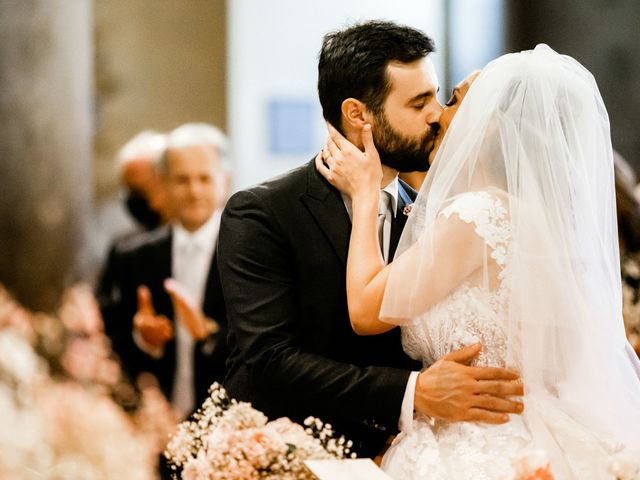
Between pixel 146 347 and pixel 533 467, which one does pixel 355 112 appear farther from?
pixel 146 347

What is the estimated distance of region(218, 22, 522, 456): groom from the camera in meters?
1.95

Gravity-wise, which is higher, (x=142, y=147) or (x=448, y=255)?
(x=448, y=255)

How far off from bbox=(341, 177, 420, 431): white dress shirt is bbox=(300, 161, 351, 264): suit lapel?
0.09 feet

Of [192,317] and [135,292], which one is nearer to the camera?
[192,317]

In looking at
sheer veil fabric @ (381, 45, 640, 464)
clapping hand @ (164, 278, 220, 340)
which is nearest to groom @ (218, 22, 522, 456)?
sheer veil fabric @ (381, 45, 640, 464)

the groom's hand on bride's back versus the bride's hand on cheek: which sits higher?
the bride's hand on cheek

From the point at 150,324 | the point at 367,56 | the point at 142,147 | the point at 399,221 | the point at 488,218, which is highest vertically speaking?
the point at 367,56

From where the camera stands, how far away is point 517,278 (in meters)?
1.90

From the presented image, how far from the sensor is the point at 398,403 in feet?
6.40

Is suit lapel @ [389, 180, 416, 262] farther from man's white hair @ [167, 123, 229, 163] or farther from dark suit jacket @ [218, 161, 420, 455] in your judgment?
man's white hair @ [167, 123, 229, 163]

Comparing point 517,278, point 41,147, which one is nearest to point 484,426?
point 517,278

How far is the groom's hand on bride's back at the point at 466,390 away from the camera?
6.20 feet

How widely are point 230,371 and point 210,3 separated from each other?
11.0 ft

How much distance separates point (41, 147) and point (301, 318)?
9.05 ft
